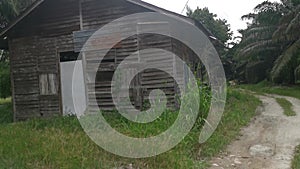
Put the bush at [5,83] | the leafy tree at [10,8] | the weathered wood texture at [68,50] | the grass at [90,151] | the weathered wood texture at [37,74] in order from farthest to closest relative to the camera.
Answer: the bush at [5,83] < the leafy tree at [10,8] < the weathered wood texture at [37,74] < the weathered wood texture at [68,50] < the grass at [90,151]

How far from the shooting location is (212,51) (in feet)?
49.3

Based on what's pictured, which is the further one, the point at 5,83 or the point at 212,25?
the point at 212,25

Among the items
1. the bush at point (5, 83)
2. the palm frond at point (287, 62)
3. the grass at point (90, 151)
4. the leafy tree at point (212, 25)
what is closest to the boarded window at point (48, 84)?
the grass at point (90, 151)

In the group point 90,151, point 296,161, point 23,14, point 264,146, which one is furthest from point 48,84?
point 296,161

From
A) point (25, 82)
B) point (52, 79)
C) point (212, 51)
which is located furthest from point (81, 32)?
point (212, 51)

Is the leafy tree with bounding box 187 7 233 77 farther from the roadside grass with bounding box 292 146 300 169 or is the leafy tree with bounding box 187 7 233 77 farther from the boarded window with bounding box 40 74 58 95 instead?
the roadside grass with bounding box 292 146 300 169

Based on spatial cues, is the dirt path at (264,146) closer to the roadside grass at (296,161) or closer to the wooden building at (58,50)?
the roadside grass at (296,161)

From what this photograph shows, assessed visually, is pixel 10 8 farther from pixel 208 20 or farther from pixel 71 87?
pixel 208 20

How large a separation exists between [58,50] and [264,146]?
810 centimetres

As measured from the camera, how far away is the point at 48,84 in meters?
Result: 13.0

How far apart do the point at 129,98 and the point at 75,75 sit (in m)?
2.29

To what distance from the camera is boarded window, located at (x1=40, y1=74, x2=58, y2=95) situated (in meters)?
12.9

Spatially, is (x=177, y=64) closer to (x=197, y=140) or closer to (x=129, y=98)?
(x=129, y=98)

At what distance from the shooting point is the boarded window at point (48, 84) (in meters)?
12.9
